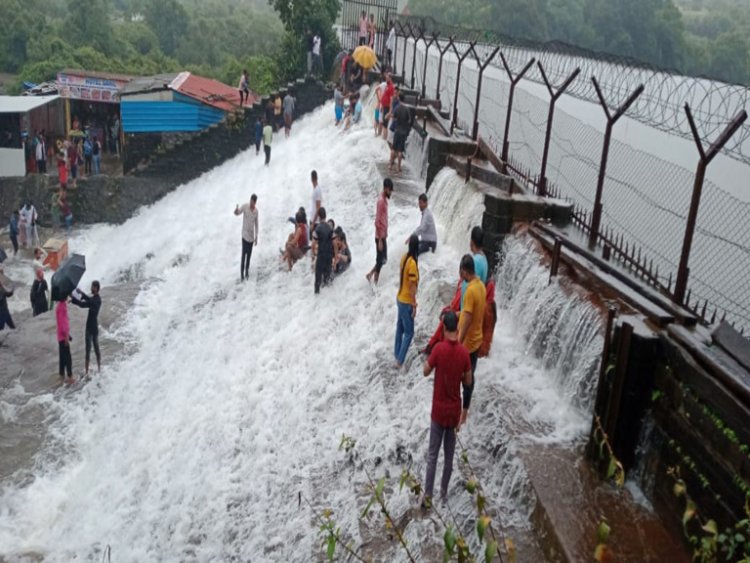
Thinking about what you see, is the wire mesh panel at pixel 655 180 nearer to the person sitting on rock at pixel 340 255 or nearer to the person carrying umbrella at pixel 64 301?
the person sitting on rock at pixel 340 255

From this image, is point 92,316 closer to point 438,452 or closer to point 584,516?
point 438,452

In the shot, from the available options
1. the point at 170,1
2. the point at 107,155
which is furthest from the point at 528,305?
the point at 170,1

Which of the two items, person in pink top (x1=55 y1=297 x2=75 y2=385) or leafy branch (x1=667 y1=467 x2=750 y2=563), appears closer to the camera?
leafy branch (x1=667 y1=467 x2=750 y2=563)

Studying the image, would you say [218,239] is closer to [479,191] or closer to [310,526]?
[479,191]

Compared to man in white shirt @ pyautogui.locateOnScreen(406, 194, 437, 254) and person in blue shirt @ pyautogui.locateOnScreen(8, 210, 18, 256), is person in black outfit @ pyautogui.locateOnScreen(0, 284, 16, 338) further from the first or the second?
man in white shirt @ pyautogui.locateOnScreen(406, 194, 437, 254)

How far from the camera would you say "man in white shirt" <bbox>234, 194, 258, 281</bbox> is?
13.4 m

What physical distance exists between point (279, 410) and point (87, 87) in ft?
68.8

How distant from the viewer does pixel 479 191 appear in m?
12.0

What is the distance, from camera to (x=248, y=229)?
44.6ft

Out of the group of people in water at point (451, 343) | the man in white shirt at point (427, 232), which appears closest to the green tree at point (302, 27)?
the man in white shirt at point (427, 232)

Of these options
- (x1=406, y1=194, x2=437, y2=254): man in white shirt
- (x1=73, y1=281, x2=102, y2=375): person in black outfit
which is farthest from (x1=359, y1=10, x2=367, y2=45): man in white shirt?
(x1=73, y1=281, x2=102, y2=375): person in black outfit

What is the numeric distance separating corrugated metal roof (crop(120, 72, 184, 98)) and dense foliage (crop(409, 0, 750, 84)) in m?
23.5

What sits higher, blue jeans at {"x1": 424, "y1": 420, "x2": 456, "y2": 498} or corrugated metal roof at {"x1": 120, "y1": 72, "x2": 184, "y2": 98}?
corrugated metal roof at {"x1": 120, "y1": 72, "x2": 184, "y2": 98}

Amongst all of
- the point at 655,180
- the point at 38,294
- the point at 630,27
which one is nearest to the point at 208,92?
the point at 38,294
